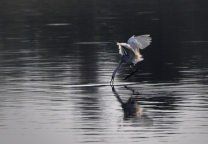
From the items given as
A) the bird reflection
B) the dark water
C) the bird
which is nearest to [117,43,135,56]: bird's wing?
the bird

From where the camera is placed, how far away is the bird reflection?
13.7m

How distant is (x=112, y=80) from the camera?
18156mm

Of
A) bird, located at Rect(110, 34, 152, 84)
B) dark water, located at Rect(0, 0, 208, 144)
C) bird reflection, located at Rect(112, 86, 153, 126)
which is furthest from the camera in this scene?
bird, located at Rect(110, 34, 152, 84)

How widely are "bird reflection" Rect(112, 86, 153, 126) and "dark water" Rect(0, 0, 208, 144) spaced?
0.20 ft

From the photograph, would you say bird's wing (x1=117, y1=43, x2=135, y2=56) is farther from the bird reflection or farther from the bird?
→ the bird reflection

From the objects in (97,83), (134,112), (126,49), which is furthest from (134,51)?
(134,112)

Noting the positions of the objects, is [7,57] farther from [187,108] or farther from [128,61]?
[187,108]

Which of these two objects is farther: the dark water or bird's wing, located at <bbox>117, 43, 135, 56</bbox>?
Result: bird's wing, located at <bbox>117, 43, 135, 56</bbox>

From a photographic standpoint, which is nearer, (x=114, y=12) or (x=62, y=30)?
(x=62, y=30)

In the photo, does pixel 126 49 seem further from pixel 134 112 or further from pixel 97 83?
pixel 134 112

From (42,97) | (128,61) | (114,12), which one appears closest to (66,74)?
(128,61)

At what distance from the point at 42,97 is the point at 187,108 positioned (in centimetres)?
318

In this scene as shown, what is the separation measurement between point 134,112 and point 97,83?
3655 mm

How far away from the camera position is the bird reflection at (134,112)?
13659 mm
